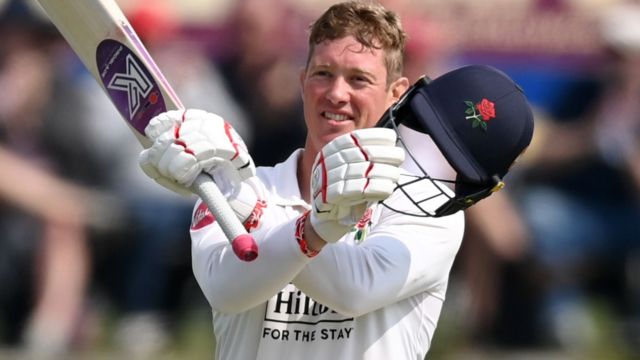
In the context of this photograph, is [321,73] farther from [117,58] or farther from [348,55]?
[117,58]

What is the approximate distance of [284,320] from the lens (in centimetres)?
302

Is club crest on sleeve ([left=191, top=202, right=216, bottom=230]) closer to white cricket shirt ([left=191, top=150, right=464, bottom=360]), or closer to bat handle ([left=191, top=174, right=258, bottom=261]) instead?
white cricket shirt ([left=191, top=150, right=464, bottom=360])

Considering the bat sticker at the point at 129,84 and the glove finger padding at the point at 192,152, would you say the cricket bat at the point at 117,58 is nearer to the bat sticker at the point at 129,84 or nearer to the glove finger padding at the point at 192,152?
the bat sticker at the point at 129,84

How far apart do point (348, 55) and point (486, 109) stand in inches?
15.3

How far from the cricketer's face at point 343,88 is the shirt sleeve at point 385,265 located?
238 mm

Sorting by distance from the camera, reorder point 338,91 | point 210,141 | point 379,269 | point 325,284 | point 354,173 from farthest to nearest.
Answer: point 338,91, point 379,269, point 325,284, point 210,141, point 354,173

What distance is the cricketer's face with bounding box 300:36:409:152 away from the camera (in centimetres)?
303

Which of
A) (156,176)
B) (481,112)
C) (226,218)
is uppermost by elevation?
(481,112)

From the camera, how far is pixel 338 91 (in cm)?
301

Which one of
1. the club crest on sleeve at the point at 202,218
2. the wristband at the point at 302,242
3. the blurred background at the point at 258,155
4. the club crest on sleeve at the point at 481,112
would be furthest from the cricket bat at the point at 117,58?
the blurred background at the point at 258,155

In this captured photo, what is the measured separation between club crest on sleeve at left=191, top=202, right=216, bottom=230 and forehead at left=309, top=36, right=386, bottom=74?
1.39 feet

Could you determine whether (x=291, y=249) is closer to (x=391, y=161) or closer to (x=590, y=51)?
(x=391, y=161)

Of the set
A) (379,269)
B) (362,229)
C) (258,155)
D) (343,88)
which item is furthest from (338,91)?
(258,155)

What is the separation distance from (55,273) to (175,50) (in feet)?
4.45
